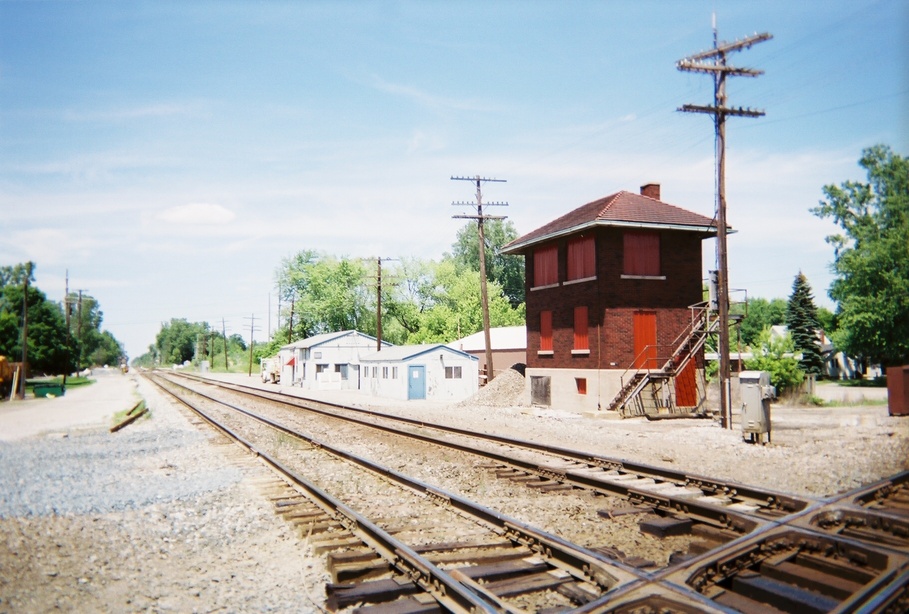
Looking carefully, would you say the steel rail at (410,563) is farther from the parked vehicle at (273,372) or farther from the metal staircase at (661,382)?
the parked vehicle at (273,372)

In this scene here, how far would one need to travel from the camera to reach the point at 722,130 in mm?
19906

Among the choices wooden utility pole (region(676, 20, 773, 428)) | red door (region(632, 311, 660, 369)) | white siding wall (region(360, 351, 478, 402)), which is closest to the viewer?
wooden utility pole (region(676, 20, 773, 428))

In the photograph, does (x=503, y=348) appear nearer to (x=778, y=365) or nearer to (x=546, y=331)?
(x=546, y=331)

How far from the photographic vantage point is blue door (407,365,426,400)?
1442 inches

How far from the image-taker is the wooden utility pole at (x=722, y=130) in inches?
760

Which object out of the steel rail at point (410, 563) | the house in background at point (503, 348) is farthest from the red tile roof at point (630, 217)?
the steel rail at point (410, 563)

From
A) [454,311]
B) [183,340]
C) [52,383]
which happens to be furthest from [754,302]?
[183,340]

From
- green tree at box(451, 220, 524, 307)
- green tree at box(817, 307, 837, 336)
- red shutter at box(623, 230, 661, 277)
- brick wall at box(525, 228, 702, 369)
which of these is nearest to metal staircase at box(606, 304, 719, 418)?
brick wall at box(525, 228, 702, 369)

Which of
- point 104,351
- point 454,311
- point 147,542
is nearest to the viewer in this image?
point 147,542

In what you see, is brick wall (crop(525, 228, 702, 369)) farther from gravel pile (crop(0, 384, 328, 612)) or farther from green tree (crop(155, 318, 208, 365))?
green tree (crop(155, 318, 208, 365))

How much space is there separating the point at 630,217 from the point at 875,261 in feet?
101

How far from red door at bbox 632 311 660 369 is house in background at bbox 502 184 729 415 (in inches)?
1.6

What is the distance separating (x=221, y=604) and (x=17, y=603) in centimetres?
178

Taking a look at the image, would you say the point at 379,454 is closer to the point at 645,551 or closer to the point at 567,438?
the point at 567,438
